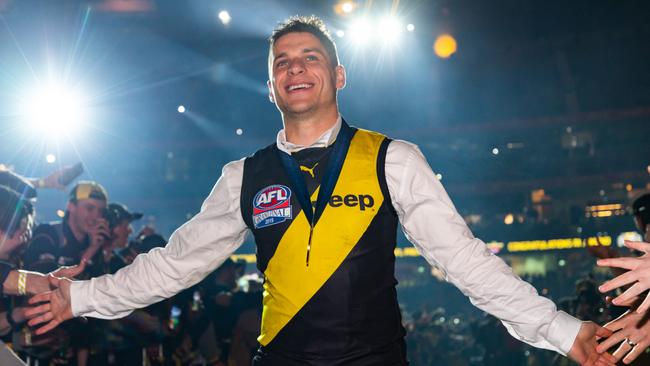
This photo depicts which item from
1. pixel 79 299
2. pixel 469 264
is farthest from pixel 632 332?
pixel 79 299

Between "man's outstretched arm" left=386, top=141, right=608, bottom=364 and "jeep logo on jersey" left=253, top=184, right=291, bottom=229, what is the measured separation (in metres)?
0.50

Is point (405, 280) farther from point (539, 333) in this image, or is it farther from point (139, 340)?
point (539, 333)

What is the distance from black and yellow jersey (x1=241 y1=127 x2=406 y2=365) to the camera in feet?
10.8

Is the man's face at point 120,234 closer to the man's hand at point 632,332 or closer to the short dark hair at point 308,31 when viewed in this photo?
the short dark hair at point 308,31

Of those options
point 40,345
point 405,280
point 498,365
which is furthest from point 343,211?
point 405,280

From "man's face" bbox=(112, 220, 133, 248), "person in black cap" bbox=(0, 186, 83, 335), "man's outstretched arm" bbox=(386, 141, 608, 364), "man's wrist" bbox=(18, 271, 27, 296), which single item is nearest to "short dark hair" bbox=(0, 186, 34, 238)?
"person in black cap" bbox=(0, 186, 83, 335)

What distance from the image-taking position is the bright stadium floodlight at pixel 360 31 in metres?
24.4

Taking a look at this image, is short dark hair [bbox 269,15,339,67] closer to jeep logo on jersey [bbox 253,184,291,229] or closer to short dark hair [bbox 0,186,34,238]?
jeep logo on jersey [bbox 253,184,291,229]

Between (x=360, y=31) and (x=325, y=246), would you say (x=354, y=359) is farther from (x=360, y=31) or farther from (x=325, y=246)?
(x=360, y=31)

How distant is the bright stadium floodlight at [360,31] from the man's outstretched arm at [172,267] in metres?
21.2

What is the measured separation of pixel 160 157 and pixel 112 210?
34.1m

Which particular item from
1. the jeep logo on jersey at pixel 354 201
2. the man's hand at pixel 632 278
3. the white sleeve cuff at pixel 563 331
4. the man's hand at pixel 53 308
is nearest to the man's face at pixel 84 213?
the man's hand at pixel 53 308

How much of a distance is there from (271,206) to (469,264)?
3.20 feet

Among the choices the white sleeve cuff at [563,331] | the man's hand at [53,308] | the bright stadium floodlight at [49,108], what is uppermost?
the bright stadium floodlight at [49,108]
